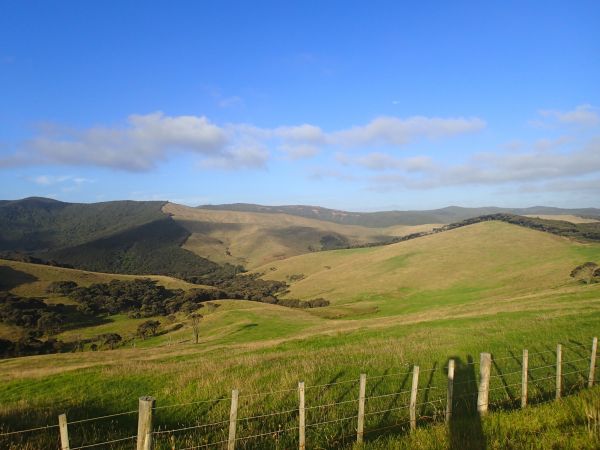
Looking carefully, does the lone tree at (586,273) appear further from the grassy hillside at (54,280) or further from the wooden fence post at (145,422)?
the grassy hillside at (54,280)

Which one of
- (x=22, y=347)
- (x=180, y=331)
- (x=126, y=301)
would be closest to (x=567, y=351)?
(x=180, y=331)

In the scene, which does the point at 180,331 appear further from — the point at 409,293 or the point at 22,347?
the point at 409,293

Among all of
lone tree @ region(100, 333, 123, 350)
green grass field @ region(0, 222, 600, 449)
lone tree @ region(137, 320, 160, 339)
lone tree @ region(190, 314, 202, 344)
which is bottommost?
lone tree @ region(100, 333, 123, 350)

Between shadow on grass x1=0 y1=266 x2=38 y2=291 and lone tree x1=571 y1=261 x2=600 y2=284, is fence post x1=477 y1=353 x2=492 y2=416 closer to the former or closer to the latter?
lone tree x1=571 y1=261 x2=600 y2=284

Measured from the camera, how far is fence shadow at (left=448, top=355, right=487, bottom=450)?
28.9 feet

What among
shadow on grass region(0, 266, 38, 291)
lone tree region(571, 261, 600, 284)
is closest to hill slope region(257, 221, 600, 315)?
lone tree region(571, 261, 600, 284)

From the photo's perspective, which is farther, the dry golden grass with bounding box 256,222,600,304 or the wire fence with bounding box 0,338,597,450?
the dry golden grass with bounding box 256,222,600,304

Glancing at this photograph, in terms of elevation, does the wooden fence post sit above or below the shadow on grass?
above

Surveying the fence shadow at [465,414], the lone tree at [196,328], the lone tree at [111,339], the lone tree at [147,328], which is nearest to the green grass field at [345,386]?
the fence shadow at [465,414]

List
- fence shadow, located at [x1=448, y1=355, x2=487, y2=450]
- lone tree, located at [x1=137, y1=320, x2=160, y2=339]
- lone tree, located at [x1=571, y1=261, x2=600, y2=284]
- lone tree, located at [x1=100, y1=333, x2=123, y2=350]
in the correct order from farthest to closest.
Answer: lone tree, located at [x1=137, y1=320, x2=160, y2=339] → lone tree, located at [x1=571, y1=261, x2=600, y2=284] → lone tree, located at [x1=100, y1=333, x2=123, y2=350] → fence shadow, located at [x1=448, y1=355, x2=487, y2=450]

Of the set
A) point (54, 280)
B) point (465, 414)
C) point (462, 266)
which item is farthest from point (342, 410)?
point (54, 280)

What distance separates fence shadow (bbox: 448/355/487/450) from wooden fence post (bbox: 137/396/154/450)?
6140 mm

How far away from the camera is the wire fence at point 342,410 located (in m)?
10.0

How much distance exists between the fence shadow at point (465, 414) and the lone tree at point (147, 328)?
61454 mm
